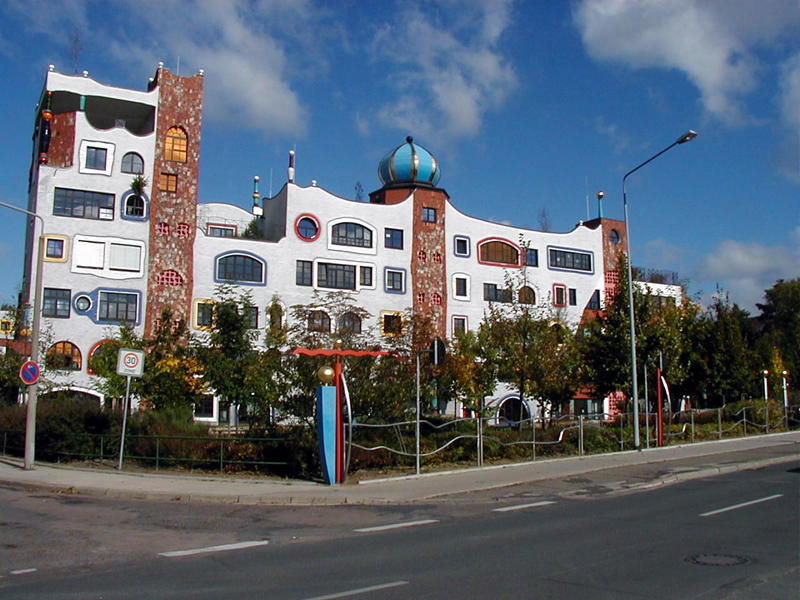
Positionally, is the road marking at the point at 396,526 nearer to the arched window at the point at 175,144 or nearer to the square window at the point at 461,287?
the arched window at the point at 175,144

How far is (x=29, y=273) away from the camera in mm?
41656

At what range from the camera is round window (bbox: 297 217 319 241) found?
4525 centimetres

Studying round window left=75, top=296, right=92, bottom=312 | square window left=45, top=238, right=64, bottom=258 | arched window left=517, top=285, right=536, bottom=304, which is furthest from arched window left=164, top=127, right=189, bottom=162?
arched window left=517, top=285, right=536, bottom=304

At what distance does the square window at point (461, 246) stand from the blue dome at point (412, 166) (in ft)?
13.5

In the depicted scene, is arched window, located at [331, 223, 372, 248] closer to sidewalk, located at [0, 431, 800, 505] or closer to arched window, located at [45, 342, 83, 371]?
arched window, located at [45, 342, 83, 371]

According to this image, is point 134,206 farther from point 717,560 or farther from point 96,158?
point 717,560

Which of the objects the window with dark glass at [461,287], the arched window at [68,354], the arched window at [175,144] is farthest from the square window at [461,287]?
the arched window at [68,354]

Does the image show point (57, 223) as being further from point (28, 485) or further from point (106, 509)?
point (106, 509)

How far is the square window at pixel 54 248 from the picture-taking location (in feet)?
128

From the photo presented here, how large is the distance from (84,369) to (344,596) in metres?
35.7

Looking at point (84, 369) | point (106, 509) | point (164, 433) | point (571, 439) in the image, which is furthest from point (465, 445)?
point (84, 369)

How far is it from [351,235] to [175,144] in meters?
11.5

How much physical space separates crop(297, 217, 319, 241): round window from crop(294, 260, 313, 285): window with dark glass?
1501mm

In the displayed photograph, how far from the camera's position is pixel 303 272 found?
148ft
